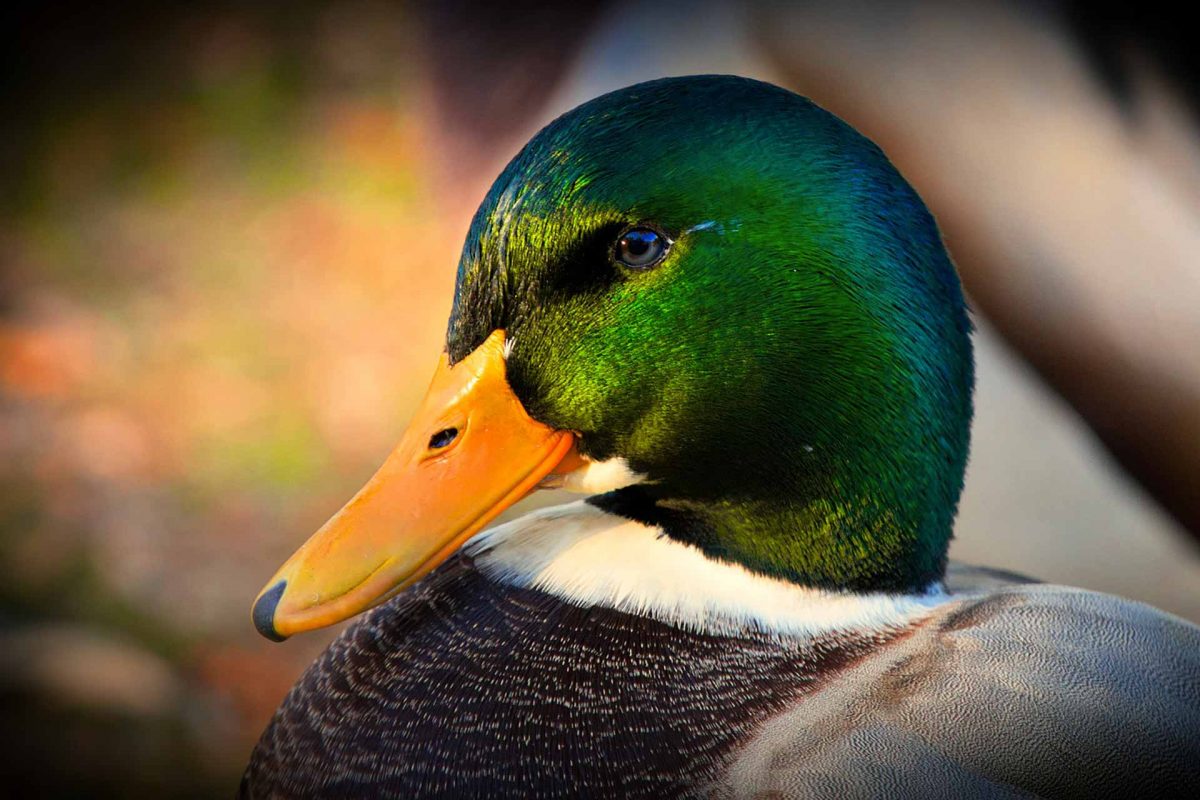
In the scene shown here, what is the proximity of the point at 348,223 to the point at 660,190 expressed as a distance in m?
1.37

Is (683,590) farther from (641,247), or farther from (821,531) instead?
(641,247)

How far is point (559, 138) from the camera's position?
0.75 meters

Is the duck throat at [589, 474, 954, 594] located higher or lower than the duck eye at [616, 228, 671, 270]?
lower

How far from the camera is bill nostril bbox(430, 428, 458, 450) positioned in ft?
2.57

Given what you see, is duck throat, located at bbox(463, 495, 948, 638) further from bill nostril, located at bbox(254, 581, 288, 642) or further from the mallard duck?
bill nostril, located at bbox(254, 581, 288, 642)

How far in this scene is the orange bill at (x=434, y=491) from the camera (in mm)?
760

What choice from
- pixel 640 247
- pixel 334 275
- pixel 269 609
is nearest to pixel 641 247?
pixel 640 247

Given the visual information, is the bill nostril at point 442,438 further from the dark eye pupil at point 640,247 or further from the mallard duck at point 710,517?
the dark eye pupil at point 640,247

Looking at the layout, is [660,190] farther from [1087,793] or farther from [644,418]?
[1087,793]

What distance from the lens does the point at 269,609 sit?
756mm

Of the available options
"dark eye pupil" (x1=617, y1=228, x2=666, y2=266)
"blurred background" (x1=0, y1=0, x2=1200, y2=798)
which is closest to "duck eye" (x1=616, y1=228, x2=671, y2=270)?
"dark eye pupil" (x1=617, y1=228, x2=666, y2=266)

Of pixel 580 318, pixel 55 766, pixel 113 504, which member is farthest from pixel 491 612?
Answer: pixel 113 504

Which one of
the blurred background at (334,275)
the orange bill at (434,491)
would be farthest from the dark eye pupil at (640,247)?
the blurred background at (334,275)

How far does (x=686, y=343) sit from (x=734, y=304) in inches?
1.7
